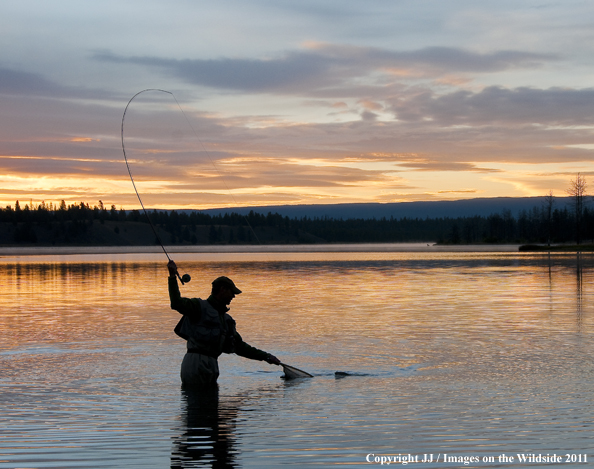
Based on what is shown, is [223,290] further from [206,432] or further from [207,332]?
[206,432]

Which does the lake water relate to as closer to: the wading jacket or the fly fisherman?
the fly fisherman

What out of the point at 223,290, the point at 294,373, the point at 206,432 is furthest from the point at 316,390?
the point at 206,432

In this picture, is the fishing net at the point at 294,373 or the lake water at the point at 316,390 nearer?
the lake water at the point at 316,390

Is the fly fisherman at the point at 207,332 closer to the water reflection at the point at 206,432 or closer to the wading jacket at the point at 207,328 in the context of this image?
the wading jacket at the point at 207,328

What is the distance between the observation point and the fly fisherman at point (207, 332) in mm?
11805

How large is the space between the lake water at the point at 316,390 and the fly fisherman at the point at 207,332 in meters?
0.39

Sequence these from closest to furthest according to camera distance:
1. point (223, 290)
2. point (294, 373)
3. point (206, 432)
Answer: point (206, 432) → point (223, 290) → point (294, 373)

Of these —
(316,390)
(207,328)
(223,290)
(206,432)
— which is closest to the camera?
(206,432)

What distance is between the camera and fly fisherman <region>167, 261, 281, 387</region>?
38.7 ft

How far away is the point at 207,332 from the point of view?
39.3 feet

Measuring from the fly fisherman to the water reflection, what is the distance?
35cm

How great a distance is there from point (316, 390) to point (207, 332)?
7.58 ft

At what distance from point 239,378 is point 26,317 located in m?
12.7

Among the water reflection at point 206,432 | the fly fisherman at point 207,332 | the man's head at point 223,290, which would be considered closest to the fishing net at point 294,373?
the fly fisherman at point 207,332
